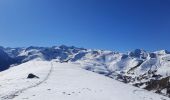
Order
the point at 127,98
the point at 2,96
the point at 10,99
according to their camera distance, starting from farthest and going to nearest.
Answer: the point at 127,98
the point at 2,96
the point at 10,99

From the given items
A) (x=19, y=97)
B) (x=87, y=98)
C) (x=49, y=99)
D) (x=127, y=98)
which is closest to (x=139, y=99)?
(x=127, y=98)

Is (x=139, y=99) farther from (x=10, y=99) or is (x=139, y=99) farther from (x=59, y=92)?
(x=10, y=99)

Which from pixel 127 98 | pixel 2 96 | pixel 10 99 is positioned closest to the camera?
pixel 10 99

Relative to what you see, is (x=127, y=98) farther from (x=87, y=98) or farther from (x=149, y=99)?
(x=87, y=98)

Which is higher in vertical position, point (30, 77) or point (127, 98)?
point (30, 77)

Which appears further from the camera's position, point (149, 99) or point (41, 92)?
point (149, 99)

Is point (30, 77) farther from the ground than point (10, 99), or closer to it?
farther from the ground

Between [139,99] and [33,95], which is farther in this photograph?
[139,99]

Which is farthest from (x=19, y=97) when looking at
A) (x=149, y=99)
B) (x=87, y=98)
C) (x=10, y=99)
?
(x=149, y=99)

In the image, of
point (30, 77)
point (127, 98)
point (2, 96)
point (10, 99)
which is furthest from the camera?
point (30, 77)
